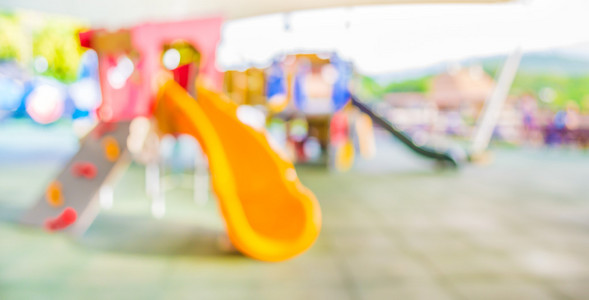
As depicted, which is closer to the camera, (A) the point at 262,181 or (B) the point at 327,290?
(B) the point at 327,290

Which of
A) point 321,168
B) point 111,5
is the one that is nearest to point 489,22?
point 321,168

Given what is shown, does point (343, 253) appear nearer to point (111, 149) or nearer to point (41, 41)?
point (111, 149)

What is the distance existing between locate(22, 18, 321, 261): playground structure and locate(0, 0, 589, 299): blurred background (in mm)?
172

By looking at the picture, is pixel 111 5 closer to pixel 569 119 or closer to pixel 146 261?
pixel 146 261

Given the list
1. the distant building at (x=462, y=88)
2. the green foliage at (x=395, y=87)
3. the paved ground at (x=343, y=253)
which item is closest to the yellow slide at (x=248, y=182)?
the paved ground at (x=343, y=253)

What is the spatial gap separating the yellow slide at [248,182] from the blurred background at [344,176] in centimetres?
17

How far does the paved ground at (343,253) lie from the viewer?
1899 mm

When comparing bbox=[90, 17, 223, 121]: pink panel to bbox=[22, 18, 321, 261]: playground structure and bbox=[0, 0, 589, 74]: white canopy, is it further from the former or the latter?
bbox=[0, 0, 589, 74]: white canopy

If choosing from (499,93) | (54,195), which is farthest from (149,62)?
(499,93)

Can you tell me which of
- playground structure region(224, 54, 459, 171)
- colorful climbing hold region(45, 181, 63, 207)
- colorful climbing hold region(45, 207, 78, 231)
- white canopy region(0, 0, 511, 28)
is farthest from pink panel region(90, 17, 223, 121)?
white canopy region(0, 0, 511, 28)

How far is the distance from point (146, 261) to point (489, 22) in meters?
5.50

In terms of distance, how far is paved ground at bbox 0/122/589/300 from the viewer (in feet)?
6.23

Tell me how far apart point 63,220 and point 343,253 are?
1908 mm

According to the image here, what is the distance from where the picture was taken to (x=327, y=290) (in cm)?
190
